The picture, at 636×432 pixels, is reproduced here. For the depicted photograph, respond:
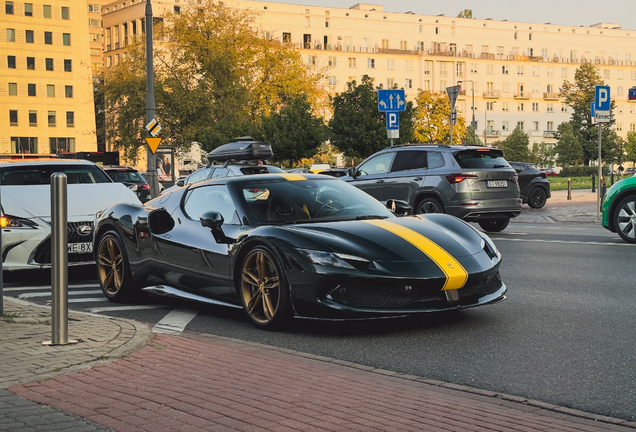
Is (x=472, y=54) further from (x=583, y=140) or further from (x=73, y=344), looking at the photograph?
(x=73, y=344)

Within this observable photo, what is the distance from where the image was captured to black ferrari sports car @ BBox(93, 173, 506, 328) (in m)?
7.05

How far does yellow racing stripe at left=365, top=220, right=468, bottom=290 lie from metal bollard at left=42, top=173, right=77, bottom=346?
8.74ft

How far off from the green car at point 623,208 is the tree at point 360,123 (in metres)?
21.3

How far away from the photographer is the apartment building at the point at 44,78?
103m

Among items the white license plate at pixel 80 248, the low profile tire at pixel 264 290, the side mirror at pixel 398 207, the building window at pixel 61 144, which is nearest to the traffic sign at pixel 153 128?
the white license plate at pixel 80 248

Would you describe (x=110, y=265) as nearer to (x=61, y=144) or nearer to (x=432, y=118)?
(x=432, y=118)

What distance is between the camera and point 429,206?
17.7 meters

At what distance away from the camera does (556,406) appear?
4.99 metres

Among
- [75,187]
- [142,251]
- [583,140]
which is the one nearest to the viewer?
[142,251]

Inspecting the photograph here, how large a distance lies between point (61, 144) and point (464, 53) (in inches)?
2255

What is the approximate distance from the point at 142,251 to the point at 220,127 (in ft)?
146

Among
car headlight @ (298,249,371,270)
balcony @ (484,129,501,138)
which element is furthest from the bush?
car headlight @ (298,249,371,270)

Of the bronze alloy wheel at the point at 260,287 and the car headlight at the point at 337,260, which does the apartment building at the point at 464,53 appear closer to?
the bronze alloy wheel at the point at 260,287

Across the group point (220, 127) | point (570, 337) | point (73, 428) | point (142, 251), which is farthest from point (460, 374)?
point (220, 127)
